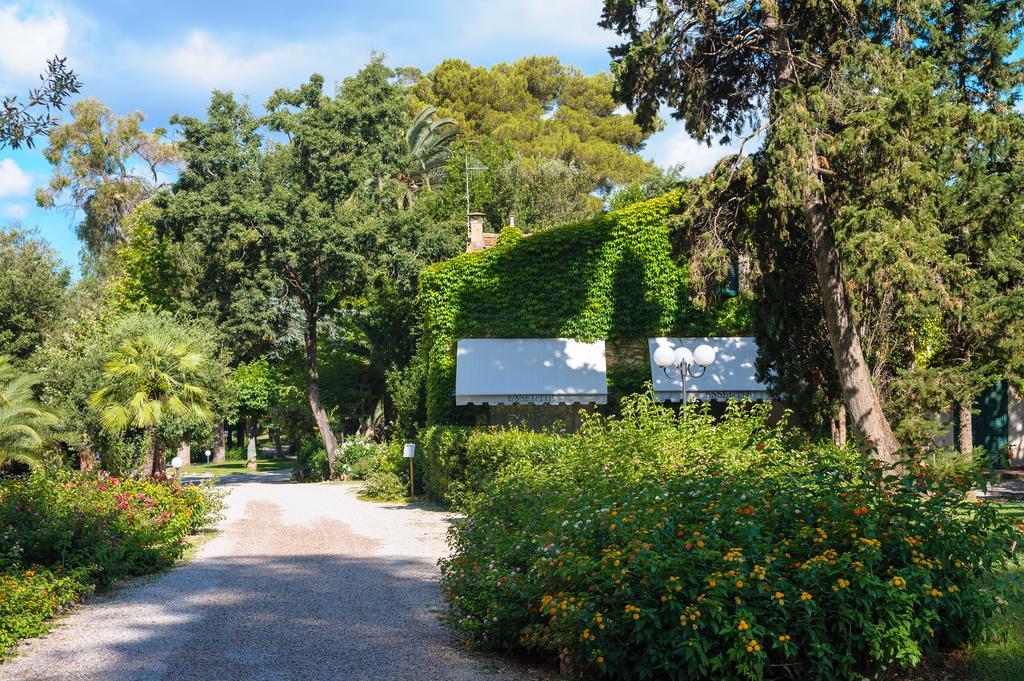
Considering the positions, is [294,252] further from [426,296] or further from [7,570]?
[7,570]

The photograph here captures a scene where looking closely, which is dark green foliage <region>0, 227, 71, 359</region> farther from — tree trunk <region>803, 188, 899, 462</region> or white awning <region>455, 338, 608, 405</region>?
tree trunk <region>803, 188, 899, 462</region>

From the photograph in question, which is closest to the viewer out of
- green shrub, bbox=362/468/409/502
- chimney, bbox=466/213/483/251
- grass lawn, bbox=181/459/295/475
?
green shrub, bbox=362/468/409/502

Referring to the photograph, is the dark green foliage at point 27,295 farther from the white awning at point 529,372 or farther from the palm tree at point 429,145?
the palm tree at point 429,145

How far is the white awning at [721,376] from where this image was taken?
2014 cm

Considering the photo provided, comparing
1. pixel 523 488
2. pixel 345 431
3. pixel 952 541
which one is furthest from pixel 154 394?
pixel 345 431

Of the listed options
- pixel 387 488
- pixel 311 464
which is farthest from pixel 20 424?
pixel 311 464

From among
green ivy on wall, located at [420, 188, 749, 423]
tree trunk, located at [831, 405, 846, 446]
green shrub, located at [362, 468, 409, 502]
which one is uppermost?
green ivy on wall, located at [420, 188, 749, 423]

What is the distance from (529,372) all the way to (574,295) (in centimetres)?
229

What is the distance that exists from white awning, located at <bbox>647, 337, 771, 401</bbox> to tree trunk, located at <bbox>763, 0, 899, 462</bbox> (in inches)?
251

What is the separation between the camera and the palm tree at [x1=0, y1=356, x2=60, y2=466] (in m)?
15.5

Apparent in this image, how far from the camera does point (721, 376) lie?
20.5 metres

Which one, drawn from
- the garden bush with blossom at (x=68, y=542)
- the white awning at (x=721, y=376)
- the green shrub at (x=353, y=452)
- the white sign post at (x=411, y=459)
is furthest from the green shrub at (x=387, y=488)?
the garden bush with blossom at (x=68, y=542)

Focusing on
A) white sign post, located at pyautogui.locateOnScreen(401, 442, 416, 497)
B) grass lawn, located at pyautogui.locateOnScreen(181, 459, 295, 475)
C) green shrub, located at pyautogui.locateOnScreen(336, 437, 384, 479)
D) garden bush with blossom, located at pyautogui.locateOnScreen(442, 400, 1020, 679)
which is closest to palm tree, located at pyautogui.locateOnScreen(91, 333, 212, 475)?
white sign post, located at pyautogui.locateOnScreen(401, 442, 416, 497)

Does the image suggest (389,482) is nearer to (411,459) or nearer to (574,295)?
(411,459)
